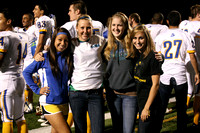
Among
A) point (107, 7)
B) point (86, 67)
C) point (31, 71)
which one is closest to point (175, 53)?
point (86, 67)

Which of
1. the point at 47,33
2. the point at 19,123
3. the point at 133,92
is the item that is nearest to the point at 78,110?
the point at 133,92

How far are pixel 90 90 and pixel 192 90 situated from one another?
3.10 m

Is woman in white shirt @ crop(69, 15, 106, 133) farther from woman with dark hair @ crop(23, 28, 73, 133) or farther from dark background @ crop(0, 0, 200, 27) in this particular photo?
dark background @ crop(0, 0, 200, 27)

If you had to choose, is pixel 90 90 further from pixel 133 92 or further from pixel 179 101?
pixel 179 101

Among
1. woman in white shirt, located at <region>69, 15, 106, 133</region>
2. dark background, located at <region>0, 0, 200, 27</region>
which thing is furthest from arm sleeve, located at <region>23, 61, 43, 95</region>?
dark background, located at <region>0, 0, 200, 27</region>

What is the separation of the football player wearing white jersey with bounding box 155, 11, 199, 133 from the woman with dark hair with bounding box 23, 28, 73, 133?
176 centimetres

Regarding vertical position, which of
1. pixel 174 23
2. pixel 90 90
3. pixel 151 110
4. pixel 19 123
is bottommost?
pixel 19 123

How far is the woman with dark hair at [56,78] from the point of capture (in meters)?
2.94

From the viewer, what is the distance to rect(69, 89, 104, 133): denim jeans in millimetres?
2957

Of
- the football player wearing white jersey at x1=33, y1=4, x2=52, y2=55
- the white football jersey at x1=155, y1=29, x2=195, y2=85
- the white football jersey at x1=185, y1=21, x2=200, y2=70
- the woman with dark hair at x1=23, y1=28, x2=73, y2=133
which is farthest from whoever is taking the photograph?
the white football jersey at x1=185, y1=21, x2=200, y2=70

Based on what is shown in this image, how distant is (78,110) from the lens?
2.95 m

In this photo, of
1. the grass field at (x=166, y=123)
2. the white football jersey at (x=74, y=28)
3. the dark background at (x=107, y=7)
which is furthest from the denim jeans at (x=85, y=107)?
the dark background at (x=107, y=7)

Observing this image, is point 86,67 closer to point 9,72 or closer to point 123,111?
point 123,111

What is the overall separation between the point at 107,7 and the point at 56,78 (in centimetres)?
1019
